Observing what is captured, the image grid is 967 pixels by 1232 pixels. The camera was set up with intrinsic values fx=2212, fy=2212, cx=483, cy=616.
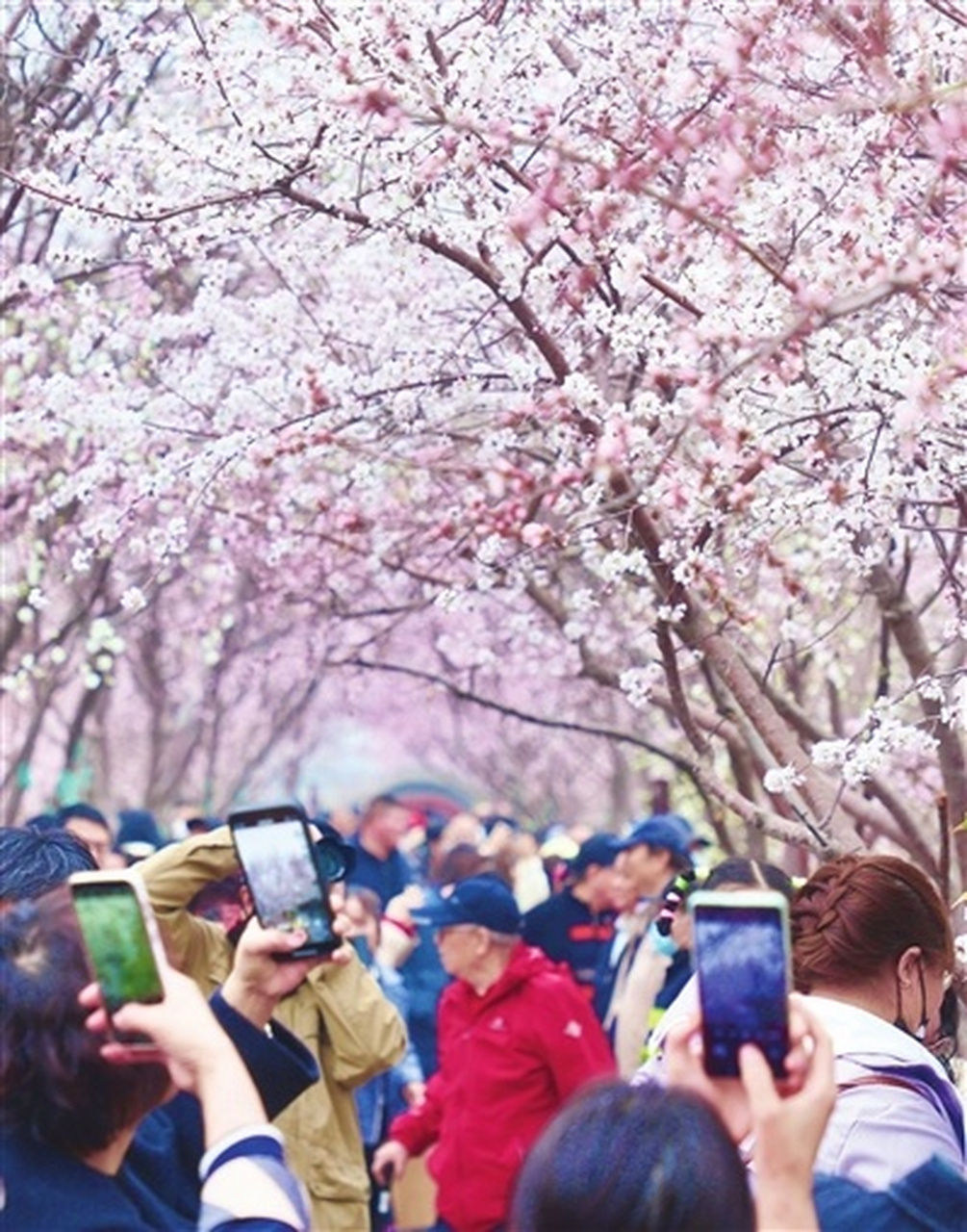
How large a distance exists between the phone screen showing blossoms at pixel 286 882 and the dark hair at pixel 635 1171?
0.76 m

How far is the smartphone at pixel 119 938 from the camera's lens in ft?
9.79

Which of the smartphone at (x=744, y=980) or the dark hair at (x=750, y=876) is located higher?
the dark hair at (x=750, y=876)

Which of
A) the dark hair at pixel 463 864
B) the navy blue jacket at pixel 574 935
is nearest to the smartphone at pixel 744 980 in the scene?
Answer: the navy blue jacket at pixel 574 935

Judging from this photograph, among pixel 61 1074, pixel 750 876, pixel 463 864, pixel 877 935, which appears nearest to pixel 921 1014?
pixel 877 935

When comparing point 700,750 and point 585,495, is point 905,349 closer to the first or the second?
point 585,495

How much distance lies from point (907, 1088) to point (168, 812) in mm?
22320

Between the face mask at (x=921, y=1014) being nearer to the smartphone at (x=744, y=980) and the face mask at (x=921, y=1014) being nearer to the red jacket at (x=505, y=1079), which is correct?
the smartphone at (x=744, y=980)

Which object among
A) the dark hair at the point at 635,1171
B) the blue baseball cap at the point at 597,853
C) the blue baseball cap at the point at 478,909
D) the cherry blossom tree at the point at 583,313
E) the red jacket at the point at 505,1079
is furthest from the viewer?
the blue baseball cap at the point at 597,853

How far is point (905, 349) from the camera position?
541 centimetres

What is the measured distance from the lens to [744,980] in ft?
9.18

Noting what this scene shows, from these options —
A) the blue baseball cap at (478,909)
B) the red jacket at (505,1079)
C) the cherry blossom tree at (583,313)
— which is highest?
the cherry blossom tree at (583,313)

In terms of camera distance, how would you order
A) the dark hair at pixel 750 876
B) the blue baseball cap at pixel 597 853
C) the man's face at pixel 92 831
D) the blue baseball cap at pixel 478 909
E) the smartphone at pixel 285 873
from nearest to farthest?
the smartphone at pixel 285 873 < the dark hair at pixel 750 876 < the blue baseball cap at pixel 478 909 < the man's face at pixel 92 831 < the blue baseball cap at pixel 597 853

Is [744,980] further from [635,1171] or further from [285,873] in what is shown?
[285,873]

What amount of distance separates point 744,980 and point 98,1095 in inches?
35.8
